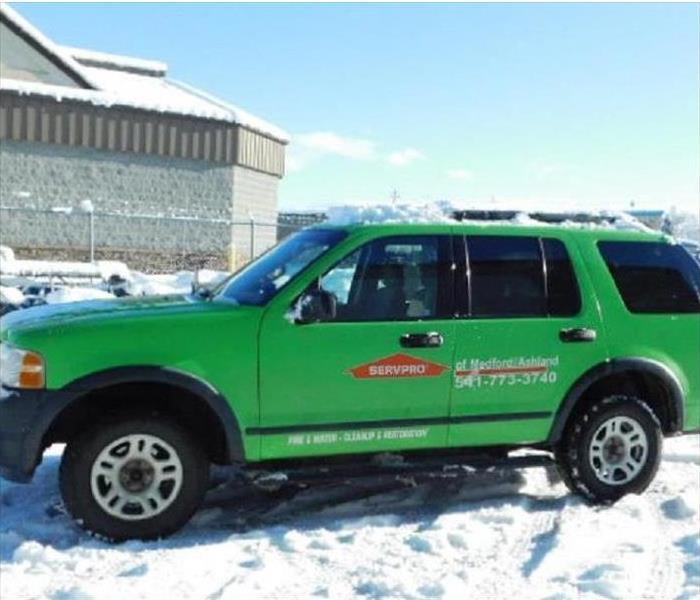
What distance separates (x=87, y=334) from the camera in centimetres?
450

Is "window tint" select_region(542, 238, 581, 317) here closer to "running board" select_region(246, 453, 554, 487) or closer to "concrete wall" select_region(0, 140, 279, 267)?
"running board" select_region(246, 453, 554, 487)

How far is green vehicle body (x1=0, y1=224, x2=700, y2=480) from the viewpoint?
4535 mm

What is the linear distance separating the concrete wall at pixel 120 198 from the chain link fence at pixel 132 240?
0.02m

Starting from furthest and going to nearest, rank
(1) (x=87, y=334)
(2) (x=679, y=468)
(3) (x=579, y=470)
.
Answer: (2) (x=679, y=468)
(3) (x=579, y=470)
(1) (x=87, y=334)

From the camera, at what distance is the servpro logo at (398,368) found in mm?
4891

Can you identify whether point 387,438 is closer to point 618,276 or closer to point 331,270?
point 331,270

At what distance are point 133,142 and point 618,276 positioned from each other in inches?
676

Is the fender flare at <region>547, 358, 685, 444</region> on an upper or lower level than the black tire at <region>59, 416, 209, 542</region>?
upper

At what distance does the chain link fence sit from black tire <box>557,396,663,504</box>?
13808 millimetres

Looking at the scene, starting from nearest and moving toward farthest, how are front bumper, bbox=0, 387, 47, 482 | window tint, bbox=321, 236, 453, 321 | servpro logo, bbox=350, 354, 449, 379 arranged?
front bumper, bbox=0, 387, 47, 482, servpro logo, bbox=350, 354, 449, 379, window tint, bbox=321, 236, 453, 321

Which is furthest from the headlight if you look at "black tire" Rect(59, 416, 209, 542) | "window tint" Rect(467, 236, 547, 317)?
"window tint" Rect(467, 236, 547, 317)

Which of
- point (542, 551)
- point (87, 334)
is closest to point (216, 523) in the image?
point (87, 334)

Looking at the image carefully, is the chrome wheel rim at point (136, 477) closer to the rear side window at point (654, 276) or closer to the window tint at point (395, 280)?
the window tint at point (395, 280)

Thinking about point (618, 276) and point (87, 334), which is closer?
point (87, 334)
